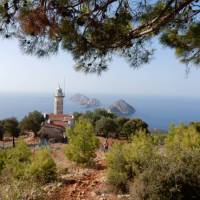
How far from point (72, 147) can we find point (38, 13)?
952 centimetres

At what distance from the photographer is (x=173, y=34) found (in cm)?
758

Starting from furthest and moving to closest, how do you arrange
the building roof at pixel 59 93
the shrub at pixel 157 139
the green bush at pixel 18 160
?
1. the building roof at pixel 59 93
2. the shrub at pixel 157 139
3. the green bush at pixel 18 160

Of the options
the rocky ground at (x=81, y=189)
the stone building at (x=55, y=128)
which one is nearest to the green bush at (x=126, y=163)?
the rocky ground at (x=81, y=189)

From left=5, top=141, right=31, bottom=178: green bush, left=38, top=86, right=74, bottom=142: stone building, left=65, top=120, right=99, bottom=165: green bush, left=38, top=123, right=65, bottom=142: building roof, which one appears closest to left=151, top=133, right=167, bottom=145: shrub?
left=65, top=120, right=99, bottom=165: green bush

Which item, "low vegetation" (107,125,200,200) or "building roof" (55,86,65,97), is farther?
"building roof" (55,86,65,97)

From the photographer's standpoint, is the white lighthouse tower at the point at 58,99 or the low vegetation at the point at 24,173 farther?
the white lighthouse tower at the point at 58,99

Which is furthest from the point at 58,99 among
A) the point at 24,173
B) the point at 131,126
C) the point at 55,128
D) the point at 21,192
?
the point at 21,192

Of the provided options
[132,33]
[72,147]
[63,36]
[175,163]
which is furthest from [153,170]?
[72,147]

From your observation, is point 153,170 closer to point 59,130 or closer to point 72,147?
point 72,147

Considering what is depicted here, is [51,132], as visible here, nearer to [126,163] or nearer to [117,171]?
[126,163]

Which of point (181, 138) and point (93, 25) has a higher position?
point (93, 25)

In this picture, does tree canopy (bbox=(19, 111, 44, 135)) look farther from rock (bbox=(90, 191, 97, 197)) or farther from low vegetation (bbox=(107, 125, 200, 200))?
rock (bbox=(90, 191, 97, 197))

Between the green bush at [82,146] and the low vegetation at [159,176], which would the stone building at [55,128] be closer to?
the green bush at [82,146]

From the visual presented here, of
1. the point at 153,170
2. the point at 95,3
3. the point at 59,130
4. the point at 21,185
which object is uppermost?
the point at 95,3
